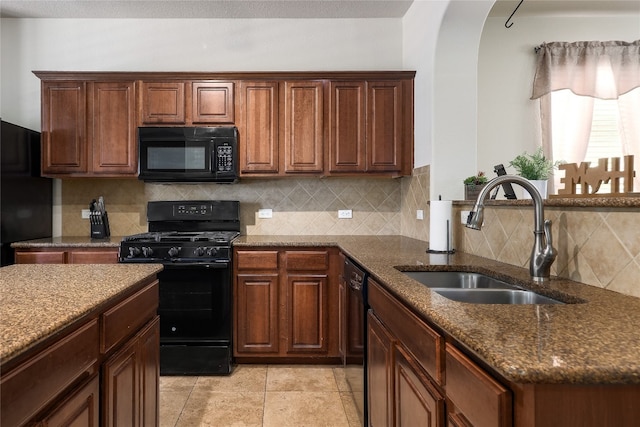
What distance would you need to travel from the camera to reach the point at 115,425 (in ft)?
4.42

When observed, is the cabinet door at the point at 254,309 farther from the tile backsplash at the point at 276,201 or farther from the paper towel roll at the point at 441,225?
the paper towel roll at the point at 441,225


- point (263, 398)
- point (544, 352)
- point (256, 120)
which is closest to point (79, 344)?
point (544, 352)

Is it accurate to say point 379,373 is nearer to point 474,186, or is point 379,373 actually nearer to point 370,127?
point 474,186

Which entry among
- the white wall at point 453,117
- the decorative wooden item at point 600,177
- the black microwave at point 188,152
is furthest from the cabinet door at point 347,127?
the decorative wooden item at point 600,177

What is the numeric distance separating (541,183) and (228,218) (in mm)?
2366

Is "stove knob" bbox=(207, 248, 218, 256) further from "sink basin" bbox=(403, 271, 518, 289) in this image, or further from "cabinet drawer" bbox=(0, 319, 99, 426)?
"cabinet drawer" bbox=(0, 319, 99, 426)

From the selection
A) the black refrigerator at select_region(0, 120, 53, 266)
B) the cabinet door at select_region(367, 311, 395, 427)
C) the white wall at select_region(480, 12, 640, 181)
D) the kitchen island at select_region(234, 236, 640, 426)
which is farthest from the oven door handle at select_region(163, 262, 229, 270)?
the white wall at select_region(480, 12, 640, 181)

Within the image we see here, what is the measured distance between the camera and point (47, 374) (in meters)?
0.96

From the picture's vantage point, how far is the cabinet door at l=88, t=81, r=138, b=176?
323cm

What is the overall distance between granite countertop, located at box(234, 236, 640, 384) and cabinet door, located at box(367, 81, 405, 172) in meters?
1.82

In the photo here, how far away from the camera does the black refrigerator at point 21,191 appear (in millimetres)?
2930

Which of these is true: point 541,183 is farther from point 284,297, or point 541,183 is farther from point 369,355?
point 284,297

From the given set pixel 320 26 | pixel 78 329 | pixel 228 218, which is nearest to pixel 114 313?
pixel 78 329

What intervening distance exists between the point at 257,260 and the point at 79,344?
6.24 ft
